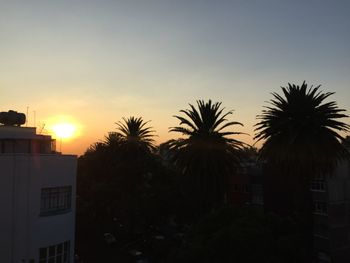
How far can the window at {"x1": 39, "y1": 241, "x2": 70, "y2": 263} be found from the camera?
24908 millimetres

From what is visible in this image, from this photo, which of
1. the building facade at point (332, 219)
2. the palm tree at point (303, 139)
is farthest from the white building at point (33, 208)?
the building facade at point (332, 219)

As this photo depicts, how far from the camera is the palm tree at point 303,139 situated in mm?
36062

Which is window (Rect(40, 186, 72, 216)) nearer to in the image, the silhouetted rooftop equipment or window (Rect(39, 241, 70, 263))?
window (Rect(39, 241, 70, 263))

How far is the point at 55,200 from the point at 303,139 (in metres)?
20.8

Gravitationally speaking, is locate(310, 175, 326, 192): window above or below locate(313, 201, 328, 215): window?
above

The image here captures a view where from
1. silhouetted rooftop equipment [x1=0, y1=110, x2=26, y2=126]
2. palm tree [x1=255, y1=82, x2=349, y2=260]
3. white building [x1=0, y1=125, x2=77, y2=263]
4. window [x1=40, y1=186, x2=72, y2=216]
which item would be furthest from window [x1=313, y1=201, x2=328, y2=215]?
silhouetted rooftop equipment [x1=0, y1=110, x2=26, y2=126]

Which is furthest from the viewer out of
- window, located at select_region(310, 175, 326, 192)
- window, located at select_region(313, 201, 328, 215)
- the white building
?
window, located at select_region(310, 175, 326, 192)

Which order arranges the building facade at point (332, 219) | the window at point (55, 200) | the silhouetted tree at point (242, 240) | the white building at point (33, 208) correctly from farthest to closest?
the building facade at point (332, 219)
the silhouetted tree at point (242, 240)
the window at point (55, 200)
the white building at point (33, 208)

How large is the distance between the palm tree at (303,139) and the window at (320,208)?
1106cm

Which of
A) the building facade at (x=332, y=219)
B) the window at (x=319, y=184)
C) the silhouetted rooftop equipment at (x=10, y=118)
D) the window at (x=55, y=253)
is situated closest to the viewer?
the window at (x=55, y=253)

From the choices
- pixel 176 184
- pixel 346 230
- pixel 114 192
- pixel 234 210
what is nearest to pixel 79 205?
pixel 114 192

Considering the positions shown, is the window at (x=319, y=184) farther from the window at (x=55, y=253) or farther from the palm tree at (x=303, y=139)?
the window at (x=55, y=253)

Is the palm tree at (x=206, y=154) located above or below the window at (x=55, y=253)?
above

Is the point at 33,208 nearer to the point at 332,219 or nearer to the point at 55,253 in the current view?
the point at 55,253
